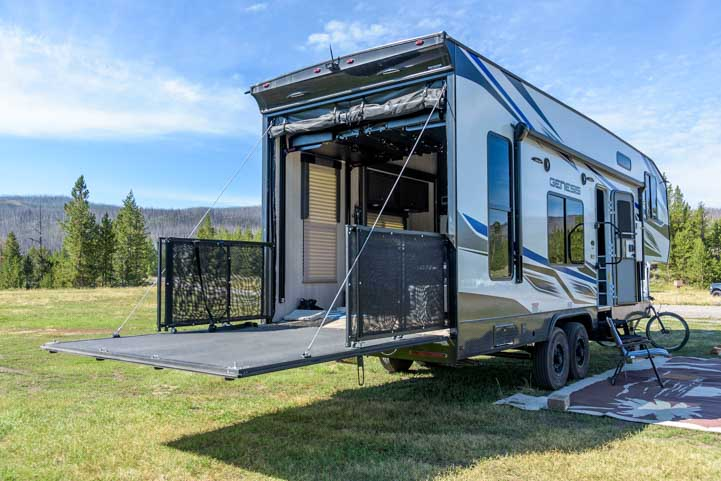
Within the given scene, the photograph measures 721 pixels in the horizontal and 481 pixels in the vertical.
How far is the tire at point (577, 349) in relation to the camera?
6785mm

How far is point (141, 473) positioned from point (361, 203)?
4.30m

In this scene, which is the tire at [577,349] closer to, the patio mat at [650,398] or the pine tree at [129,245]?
the patio mat at [650,398]

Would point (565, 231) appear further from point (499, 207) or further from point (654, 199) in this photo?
point (654, 199)

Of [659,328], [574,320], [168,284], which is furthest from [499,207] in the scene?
[659,328]

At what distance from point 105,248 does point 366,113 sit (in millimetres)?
43070

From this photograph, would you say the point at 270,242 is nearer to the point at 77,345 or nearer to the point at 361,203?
the point at 361,203

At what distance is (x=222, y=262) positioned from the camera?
5.56 m

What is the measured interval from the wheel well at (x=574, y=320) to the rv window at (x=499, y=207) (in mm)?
1138

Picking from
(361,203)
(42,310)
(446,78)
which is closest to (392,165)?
(361,203)

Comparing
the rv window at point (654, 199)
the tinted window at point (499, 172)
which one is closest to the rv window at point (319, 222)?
the tinted window at point (499, 172)

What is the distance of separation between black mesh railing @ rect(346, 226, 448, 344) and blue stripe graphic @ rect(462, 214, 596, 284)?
1.23 feet

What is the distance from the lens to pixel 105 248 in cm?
4406

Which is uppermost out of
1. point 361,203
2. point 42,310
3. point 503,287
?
point 361,203

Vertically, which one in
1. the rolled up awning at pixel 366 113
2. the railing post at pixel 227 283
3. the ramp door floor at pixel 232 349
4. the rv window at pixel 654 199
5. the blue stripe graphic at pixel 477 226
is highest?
the rolled up awning at pixel 366 113
